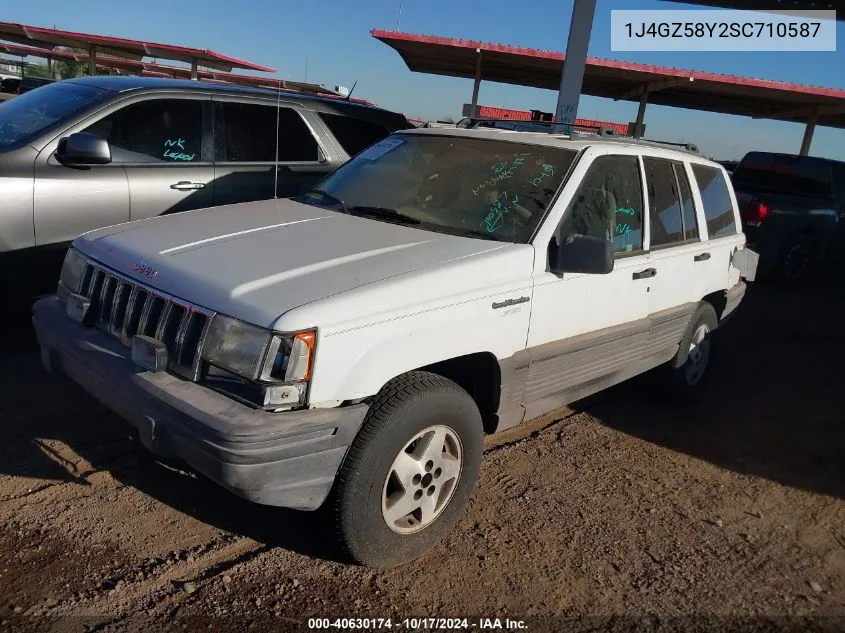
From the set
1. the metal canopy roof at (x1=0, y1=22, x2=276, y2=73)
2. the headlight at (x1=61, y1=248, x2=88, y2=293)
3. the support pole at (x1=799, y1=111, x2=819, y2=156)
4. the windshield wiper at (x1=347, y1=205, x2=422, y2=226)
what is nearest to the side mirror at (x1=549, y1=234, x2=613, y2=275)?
the windshield wiper at (x1=347, y1=205, x2=422, y2=226)

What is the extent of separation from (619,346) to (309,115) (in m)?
3.27

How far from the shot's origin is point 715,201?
514cm

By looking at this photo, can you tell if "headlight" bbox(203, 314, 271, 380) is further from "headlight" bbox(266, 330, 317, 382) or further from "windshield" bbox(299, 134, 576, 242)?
"windshield" bbox(299, 134, 576, 242)

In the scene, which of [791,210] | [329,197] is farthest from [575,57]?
[329,197]

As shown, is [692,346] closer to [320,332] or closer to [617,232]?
[617,232]

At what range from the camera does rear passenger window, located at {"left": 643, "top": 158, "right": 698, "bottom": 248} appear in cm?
430

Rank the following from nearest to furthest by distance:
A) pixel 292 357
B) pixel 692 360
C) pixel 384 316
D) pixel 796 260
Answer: pixel 292 357 < pixel 384 316 < pixel 692 360 < pixel 796 260

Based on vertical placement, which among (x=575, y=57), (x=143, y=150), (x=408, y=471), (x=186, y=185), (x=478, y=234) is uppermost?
(x=575, y=57)

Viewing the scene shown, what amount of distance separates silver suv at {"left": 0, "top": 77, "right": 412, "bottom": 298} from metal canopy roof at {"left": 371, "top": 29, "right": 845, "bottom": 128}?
330 inches

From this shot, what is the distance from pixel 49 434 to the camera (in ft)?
12.4

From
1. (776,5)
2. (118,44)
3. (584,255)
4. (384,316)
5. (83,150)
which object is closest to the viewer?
A: (384,316)

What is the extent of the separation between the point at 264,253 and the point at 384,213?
909 mm

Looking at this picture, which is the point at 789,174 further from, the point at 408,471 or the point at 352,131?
the point at 408,471

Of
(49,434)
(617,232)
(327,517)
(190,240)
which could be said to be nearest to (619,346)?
(617,232)
